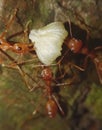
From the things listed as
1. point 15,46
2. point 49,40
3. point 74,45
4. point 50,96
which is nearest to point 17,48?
point 15,46

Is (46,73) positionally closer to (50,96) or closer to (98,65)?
(50,96)

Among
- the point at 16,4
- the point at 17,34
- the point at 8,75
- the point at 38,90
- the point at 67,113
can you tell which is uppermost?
the point at 16,4

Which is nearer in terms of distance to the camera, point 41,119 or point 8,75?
point 8,75

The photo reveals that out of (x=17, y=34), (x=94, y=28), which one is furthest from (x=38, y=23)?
(x=94, y=28)

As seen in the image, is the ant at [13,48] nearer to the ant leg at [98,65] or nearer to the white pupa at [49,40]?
the white pupa at [49,40]

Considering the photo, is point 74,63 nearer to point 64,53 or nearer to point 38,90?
point 64,53

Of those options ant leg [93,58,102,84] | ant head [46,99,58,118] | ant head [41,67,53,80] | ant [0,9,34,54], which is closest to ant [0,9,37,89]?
ant [0,9,34,54]
